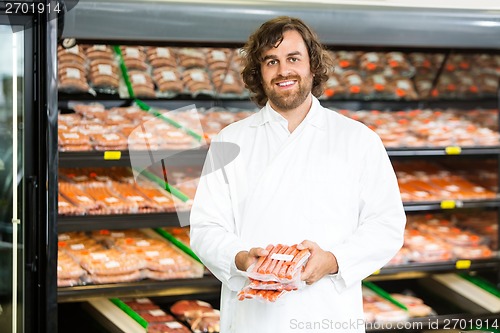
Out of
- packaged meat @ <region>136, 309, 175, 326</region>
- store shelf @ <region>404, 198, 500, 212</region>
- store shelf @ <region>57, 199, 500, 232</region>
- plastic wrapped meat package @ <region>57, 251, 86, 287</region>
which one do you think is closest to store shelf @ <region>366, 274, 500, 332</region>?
store shelf @ <region>404, 198, 500, 212</region>

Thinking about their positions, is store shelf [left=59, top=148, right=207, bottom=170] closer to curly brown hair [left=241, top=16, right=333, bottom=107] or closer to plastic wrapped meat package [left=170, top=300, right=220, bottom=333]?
plastic wrapped meat package [left=170, top=300, right=220, bottom=333]

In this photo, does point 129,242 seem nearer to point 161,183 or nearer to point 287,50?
point 161,183

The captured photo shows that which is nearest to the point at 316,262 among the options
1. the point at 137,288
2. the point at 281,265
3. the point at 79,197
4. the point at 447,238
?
the point at 281,265

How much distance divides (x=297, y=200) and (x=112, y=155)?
4.62 feet

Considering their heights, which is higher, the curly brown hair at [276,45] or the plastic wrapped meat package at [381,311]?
the curly brown hair at [276,45]

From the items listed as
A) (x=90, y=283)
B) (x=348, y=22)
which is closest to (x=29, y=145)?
(x=90, y=283)

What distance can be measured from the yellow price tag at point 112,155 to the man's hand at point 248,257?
1437 mm

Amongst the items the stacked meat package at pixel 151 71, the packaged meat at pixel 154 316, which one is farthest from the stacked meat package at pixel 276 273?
the stacked meat package at pixel 151 71

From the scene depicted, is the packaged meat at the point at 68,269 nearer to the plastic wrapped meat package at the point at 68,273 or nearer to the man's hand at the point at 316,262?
the plastic wrapped meat package at the point at 68,273

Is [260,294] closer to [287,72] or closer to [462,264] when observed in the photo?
[287,72]

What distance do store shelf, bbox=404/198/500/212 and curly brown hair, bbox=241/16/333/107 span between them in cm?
158

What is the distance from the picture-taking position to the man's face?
244cm

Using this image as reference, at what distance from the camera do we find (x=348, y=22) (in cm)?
371

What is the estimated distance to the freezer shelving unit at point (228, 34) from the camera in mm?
3406
